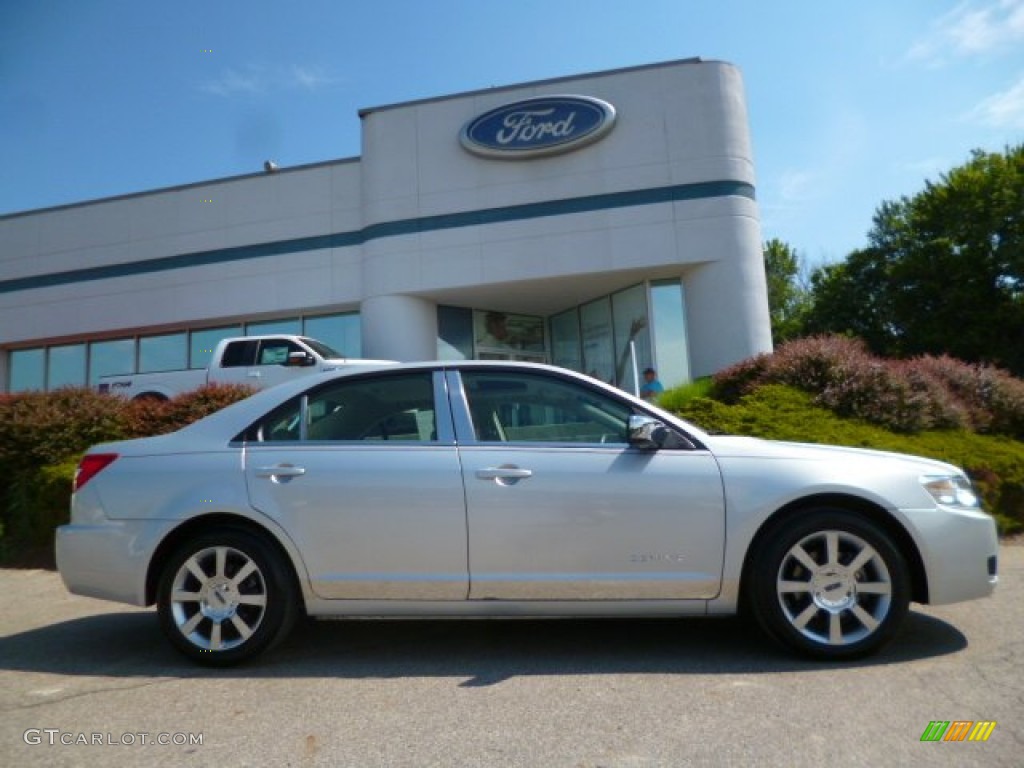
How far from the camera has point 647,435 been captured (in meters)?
3.54

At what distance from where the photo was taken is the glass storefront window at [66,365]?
62.4ft

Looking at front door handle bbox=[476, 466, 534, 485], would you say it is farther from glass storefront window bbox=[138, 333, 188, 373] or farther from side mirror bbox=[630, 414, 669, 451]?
glass storefront window bbox=[138, 333, 188, 373]

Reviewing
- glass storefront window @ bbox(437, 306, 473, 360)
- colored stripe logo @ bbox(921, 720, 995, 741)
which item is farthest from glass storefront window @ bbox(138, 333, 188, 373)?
colored stripe logo @ bbox(921, 720, 995, 741)

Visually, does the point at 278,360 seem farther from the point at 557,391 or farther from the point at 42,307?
the point at 42,307

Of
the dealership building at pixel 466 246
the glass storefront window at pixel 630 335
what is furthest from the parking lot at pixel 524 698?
the glass storefront window at pixel 630 335

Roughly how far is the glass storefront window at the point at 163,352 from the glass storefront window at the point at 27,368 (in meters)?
3.49

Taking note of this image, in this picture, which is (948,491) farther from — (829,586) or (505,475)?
(505,475)

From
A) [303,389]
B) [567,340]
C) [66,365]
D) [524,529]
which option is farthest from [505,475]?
[66,365]

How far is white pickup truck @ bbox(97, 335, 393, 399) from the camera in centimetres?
1077

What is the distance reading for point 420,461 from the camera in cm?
362

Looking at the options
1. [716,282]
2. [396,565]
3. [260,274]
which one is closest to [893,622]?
[396,565]

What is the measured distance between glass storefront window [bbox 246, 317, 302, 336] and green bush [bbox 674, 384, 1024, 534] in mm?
11878

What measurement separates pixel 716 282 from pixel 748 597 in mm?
11845

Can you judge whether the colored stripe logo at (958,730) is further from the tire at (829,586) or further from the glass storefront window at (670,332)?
the glass storefront window at (670,332)
